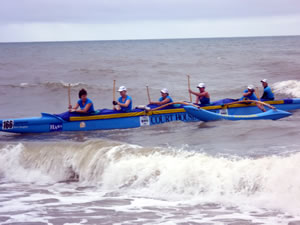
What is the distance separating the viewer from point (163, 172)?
745cm

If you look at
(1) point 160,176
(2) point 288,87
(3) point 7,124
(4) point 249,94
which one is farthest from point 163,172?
(2) point 288,87

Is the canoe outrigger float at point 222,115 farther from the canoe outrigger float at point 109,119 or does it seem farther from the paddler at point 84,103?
the paddler at point 84,103

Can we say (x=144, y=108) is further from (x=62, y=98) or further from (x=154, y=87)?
(x=154, y=87)

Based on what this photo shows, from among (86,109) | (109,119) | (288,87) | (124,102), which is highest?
(288,87)

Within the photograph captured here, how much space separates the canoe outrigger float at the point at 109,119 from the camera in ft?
38.5

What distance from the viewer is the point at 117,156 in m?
8.34

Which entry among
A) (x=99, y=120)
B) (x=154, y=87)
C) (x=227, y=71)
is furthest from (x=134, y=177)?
(x=227, y=71)

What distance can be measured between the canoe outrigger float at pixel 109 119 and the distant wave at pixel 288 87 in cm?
977

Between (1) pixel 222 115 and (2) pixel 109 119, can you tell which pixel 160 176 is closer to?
(2) pixel 109 119

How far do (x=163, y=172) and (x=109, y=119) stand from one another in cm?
484

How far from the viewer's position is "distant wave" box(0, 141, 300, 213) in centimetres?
661

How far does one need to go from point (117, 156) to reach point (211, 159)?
1885 millimetres

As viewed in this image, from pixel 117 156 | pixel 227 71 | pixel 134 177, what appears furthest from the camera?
pixel 227 71

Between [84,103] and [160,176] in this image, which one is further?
[84,103]
